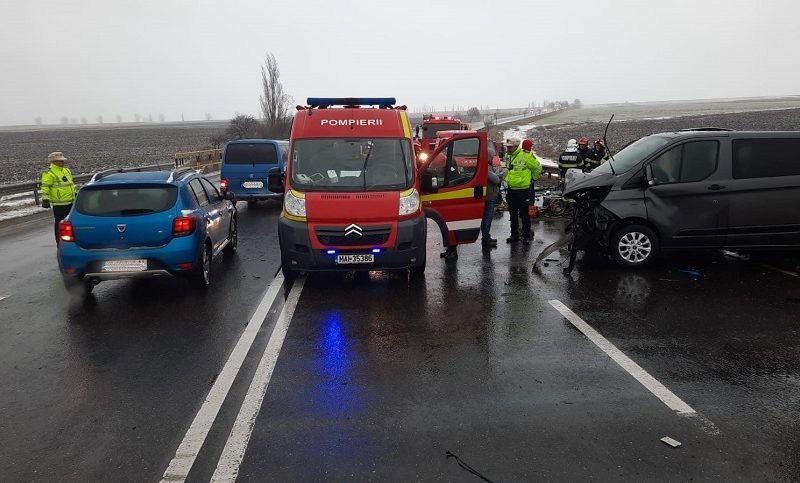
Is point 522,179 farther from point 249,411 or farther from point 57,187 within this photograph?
point 57,187

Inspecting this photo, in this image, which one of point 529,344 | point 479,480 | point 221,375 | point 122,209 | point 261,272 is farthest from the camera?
point 261,272

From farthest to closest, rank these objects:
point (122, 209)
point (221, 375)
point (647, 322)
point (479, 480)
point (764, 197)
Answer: point (764, 197) → point (122, 209) → point (647, 322) → point (221, 375) → point (479, 480)

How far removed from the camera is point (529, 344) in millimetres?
5309

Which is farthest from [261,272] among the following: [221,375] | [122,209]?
[221,375]

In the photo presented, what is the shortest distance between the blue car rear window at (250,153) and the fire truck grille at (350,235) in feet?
29.3

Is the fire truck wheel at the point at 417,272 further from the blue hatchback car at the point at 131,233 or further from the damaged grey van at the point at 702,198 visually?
the blue hatchback car at the point at 131,233

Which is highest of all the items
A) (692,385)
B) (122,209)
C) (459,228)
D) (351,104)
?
(351,104)

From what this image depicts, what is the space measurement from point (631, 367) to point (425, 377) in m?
1.88

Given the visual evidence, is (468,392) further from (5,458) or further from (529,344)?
(5,458)

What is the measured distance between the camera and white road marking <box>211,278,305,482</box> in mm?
3346

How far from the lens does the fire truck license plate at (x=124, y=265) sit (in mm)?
6488

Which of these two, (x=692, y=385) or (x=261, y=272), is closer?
(x=692, y=385)

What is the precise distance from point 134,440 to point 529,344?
3.57 meters

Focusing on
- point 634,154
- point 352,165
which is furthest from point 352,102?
point 634,154
